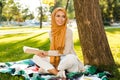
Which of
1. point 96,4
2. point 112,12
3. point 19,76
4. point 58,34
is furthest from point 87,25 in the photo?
point 112,12

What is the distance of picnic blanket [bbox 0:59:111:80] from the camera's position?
5.53 meters

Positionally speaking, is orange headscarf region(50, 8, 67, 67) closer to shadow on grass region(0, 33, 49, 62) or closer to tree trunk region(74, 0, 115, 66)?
tree trunk region(74, 0, 115, 66)

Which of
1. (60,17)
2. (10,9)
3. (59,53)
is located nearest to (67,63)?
(59,53)

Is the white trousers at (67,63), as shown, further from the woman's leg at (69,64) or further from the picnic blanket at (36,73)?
the picnic blanket at (36,73)

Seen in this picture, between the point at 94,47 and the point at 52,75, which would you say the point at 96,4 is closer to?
the point at 94,47

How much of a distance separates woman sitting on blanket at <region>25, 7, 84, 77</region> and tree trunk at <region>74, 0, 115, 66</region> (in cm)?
85

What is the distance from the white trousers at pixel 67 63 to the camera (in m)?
5.63

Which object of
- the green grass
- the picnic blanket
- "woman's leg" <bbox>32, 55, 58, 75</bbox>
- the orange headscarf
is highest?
the orange headscarf

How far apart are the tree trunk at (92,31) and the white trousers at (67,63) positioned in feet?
3.07

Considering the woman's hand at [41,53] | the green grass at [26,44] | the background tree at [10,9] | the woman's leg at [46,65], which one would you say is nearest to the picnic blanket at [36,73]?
the woman's leg at [46,65]

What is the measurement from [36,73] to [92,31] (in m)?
1.59

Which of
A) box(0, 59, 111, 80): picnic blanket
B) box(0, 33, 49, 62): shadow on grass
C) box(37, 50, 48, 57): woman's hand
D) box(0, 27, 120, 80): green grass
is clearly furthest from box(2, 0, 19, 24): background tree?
box(37, 50, 48, 57): woman's hand

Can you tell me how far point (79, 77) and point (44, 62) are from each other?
733 mm

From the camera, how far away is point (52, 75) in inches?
225
